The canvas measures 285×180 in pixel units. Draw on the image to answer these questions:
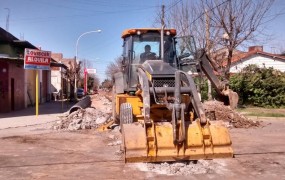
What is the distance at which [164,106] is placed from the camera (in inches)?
381

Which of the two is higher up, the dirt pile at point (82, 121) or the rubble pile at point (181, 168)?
the dirt pile at point (82, 121)

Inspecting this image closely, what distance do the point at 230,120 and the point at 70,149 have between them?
27.7 feet

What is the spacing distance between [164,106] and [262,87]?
23.0 metres

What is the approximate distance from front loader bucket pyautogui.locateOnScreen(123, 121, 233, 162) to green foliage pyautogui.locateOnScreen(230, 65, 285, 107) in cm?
2349

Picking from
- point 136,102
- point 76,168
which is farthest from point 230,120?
point 76,168

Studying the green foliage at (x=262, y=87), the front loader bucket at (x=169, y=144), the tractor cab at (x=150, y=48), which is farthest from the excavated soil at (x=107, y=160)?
the green foliage at (x=262, y=87)

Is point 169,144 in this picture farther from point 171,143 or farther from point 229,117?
point 229,117

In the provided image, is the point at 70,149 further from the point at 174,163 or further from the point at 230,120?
the point at 230,120

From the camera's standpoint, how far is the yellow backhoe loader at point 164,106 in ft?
26.8

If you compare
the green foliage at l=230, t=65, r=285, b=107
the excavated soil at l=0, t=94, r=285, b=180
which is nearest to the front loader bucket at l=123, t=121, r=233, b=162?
the excavated soil at l=0, t=94, r=285, b=180

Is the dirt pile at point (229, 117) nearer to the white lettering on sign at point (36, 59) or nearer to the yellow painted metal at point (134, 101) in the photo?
the yellow painted metal at point (134, 101)

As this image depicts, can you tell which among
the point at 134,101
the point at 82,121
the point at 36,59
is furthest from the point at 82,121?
the point at 134,101

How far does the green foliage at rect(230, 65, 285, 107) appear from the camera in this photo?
3069 centimetres

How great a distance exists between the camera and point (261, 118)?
21703 millimetres
